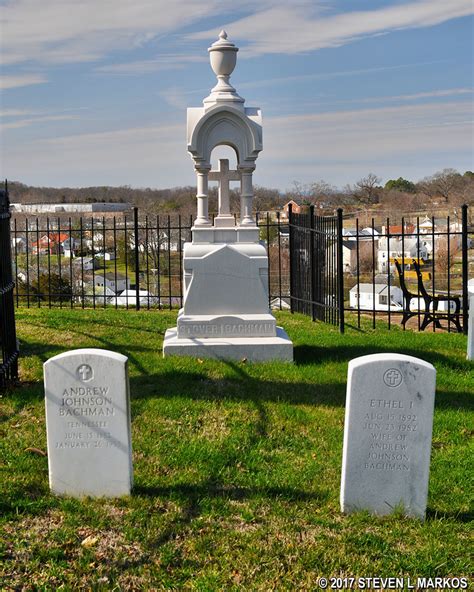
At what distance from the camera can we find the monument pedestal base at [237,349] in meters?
8.30

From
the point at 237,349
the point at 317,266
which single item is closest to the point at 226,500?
the point at 237,349

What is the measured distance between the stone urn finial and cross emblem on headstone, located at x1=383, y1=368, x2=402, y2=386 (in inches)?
216

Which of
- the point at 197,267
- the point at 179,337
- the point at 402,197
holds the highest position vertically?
the point at 402,197

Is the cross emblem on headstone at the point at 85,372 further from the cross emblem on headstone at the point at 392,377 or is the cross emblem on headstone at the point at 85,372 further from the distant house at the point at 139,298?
the distant house at the point at 139,298

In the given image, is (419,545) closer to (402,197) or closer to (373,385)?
(373,385)

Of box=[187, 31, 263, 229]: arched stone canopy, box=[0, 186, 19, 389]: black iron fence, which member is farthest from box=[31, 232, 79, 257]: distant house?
box=[0, 186, 19, 389]: black iron fence

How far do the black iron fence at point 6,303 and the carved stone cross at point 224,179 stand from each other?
2828 millimetres

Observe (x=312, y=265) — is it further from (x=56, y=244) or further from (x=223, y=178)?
(x=56, y=244)

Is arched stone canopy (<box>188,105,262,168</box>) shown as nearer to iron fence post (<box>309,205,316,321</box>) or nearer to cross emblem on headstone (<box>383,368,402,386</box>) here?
iron fence post (<box>309,205,316,321</box>)

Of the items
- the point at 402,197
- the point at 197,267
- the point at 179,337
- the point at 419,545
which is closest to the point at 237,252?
the point at 197,267

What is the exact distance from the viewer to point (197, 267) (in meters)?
8.69

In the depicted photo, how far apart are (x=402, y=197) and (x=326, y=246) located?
51.8 metres

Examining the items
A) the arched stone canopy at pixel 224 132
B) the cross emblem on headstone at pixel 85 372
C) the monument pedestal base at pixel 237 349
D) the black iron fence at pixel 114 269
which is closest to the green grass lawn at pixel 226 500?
the monument pedestal base at pixel 237 349

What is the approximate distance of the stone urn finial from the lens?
29.0 feet
